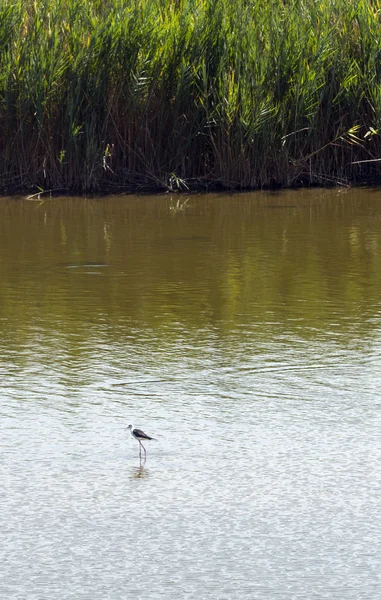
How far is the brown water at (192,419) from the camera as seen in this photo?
3781 millimetres

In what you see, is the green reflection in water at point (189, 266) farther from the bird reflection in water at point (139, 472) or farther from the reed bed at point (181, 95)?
the bird reflection in water at point (139, 472)

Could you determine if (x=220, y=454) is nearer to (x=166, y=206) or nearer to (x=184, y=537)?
(x=184, y=537)

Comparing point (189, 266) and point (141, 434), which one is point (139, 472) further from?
point (189, 266)

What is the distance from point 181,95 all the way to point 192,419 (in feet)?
23.2

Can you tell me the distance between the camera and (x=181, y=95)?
38.4 ft

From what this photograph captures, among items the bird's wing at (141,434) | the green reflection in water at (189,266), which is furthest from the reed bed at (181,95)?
the bird's wing at (141,434)

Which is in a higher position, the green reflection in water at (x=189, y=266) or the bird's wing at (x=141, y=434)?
the green reflection in water at (x=189, y=266)

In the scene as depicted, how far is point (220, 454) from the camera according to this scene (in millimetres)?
4711

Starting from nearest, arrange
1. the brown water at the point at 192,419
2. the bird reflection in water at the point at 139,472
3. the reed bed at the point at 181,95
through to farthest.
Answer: the brown water at the point at 192,419
the bird reflection in water at the point at 139,472
the reed bed at the point at 181,95

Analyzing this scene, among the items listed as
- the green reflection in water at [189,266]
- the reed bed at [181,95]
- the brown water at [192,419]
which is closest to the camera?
the brown water at [192,419]

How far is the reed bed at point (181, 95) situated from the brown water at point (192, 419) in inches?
95.8

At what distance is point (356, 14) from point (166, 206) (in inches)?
113

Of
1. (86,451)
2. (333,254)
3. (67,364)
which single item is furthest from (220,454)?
(333,254)

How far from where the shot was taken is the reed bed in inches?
457
